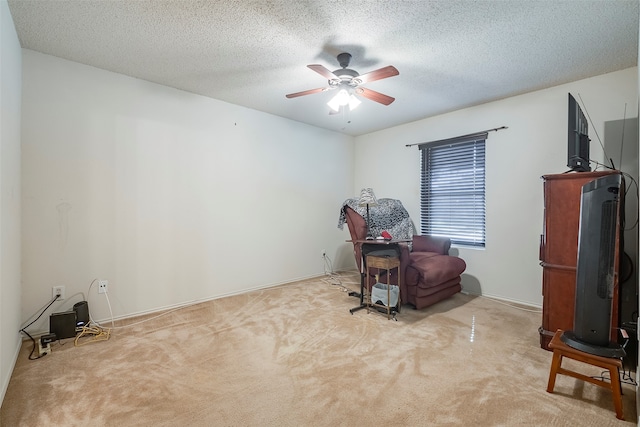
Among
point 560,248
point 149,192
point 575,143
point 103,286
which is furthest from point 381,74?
point 103,286

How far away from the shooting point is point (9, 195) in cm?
192

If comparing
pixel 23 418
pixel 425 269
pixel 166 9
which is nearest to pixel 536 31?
pixel 425 269

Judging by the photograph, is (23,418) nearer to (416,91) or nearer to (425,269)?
(425,269)

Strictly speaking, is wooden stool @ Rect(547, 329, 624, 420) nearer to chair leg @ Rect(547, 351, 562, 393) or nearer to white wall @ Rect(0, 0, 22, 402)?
chair leg @ Rect(547, 351, 562, 393)

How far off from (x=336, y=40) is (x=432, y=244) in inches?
108

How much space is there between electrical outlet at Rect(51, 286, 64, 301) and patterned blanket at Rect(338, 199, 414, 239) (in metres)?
2.88

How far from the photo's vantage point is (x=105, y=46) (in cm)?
239

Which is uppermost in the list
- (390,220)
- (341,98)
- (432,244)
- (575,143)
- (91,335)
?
(341,98)

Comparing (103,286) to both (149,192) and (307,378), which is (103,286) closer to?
(149,192)

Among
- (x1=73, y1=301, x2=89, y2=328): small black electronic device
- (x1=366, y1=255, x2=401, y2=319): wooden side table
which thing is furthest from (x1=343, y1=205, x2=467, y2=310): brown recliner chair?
(x1=73, y1=301, x2=89, y2=328): small black electronic device

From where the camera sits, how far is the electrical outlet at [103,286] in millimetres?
2763

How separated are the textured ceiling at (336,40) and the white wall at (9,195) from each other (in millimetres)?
307

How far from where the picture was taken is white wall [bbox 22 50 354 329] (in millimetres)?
2520

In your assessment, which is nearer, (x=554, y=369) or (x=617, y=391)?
(x=617, y=391)
